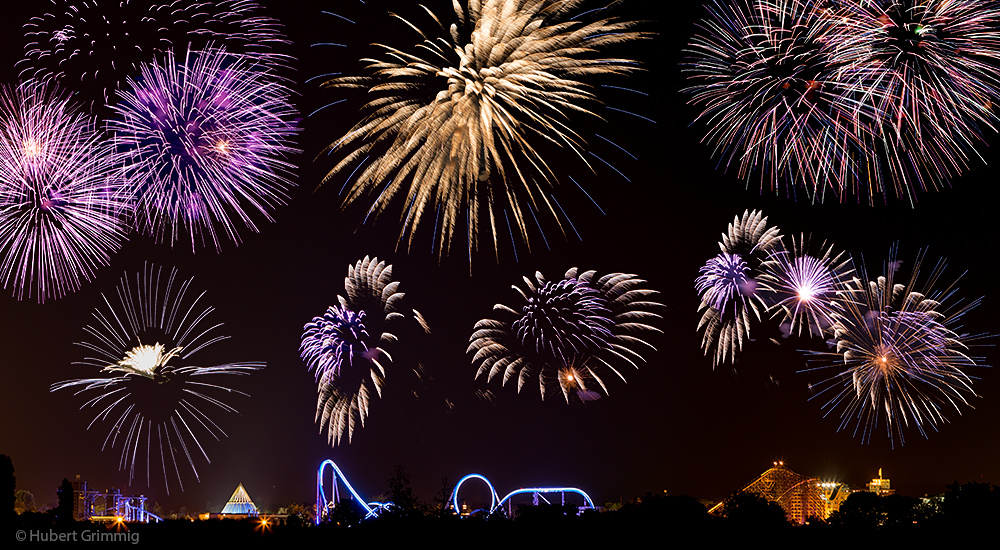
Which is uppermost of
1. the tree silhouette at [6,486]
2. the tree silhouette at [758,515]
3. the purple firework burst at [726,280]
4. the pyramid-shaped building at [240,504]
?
the purple firework burst at [726,280]

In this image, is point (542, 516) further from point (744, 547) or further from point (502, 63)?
point (502, 63)

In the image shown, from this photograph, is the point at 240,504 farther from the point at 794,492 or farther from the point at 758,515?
the point at 758,515

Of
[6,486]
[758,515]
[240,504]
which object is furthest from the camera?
[240,504]

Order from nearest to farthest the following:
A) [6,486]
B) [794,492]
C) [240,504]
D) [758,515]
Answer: [758,515]
[6,486]
[794,492]
[240,504]

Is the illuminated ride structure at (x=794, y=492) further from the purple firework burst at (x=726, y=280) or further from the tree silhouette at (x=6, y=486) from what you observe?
the tree silhouette at (x=6, y=486)

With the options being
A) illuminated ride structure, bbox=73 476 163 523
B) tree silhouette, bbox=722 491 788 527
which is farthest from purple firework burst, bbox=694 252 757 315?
illuminated ride structure, bbox=73 476 163 523

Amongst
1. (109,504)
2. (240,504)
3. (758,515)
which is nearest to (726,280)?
(758,515)

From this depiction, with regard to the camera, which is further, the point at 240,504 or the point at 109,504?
the point at 240,504

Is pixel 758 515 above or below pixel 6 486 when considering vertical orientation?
below

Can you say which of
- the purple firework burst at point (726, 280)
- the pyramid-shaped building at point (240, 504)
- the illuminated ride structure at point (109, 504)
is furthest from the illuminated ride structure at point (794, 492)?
the pyramid-shaped building at point (240, 504)

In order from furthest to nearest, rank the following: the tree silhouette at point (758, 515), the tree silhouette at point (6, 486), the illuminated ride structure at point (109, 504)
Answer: the illuminated ride structure at point (109, 504)
the tree silhouette at point (6, 486)
the tree silhouette at point (758, 515)

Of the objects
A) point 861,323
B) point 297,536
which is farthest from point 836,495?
point 297,536
